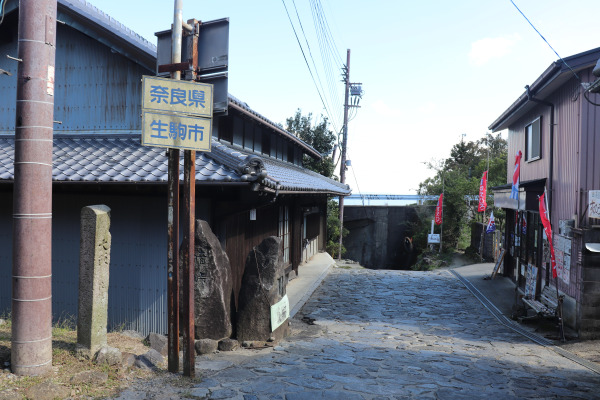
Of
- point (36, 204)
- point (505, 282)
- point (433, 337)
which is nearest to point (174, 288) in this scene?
point (36, 204)

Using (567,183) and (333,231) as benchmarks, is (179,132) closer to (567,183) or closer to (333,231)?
(567,183)

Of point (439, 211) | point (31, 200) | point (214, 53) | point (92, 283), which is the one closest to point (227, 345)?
point (92, 283)

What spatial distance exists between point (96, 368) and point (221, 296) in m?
2.79

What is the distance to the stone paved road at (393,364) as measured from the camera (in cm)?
656

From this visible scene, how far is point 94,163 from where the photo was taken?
9.73 m

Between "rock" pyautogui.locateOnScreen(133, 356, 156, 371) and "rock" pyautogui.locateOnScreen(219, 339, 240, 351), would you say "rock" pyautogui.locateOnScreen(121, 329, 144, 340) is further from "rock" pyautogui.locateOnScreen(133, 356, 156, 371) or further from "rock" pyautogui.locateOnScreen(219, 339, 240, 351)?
"rock" pyautogui.locateOnScreen(133, 356, 156, 371)

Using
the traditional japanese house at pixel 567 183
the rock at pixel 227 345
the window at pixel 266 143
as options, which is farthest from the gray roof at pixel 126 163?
the window at pixel 266 143

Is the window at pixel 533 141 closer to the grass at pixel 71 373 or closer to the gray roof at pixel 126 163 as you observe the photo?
the gray roof at pixel 126 163

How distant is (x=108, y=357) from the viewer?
21.2 ft

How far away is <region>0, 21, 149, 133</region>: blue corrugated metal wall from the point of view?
11125 mm

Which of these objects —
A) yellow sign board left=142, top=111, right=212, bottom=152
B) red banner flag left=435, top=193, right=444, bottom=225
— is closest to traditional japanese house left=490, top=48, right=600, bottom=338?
yellow sign board left=142, top=111, right=212, bottom=152

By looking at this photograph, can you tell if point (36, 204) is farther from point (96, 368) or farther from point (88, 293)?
point (96, 368)

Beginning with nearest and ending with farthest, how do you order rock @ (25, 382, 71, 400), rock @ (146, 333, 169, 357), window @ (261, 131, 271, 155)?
rock @ (25, 382, 71, 400) < rock @ (146, 333, 169, 357) < window @ (261, 131, 271, 155)

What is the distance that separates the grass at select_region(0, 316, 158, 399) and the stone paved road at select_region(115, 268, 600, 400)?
0.34 m
